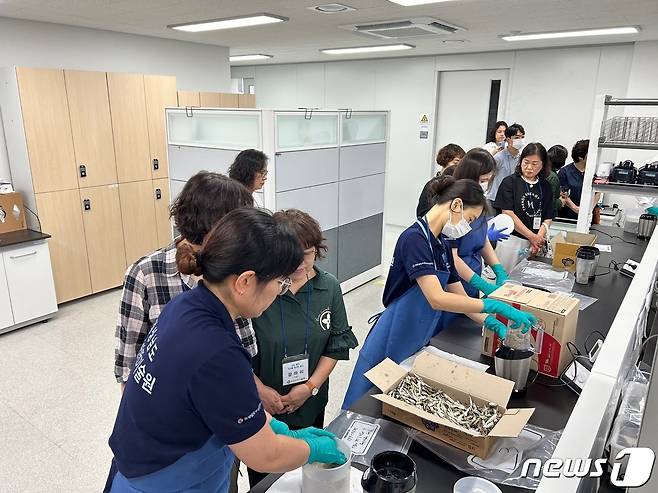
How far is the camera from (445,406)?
144 cm

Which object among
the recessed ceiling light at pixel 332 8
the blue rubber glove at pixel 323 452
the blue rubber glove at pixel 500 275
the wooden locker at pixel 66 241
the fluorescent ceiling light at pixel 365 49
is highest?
the fluorescent ceiling light at pixel 365 49

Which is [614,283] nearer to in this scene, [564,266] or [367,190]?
[564,266]

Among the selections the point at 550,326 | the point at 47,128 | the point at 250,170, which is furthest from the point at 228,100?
the point at 550,326

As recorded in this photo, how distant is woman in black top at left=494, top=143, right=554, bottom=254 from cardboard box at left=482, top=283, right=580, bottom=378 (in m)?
1.77

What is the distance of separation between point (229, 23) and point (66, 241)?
8.24 ft

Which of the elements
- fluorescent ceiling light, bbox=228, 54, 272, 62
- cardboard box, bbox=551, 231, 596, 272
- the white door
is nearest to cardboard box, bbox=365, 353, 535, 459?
cardboard box, bbox=551, 231, 596, 272

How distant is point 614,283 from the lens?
2.69m

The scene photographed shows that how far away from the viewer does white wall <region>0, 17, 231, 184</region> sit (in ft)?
14.3

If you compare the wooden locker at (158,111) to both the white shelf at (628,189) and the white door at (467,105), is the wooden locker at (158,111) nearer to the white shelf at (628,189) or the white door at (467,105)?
the white door at (467,105)

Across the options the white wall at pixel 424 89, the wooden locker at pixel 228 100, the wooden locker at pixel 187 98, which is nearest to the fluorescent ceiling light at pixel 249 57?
the white wall at pixel 424 89

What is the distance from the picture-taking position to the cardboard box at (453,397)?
4.18ft

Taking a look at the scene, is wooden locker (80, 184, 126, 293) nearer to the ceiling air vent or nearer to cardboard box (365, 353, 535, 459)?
the ceiling air vent

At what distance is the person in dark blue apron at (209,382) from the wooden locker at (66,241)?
3788mm

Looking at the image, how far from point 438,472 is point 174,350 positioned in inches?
29.5
